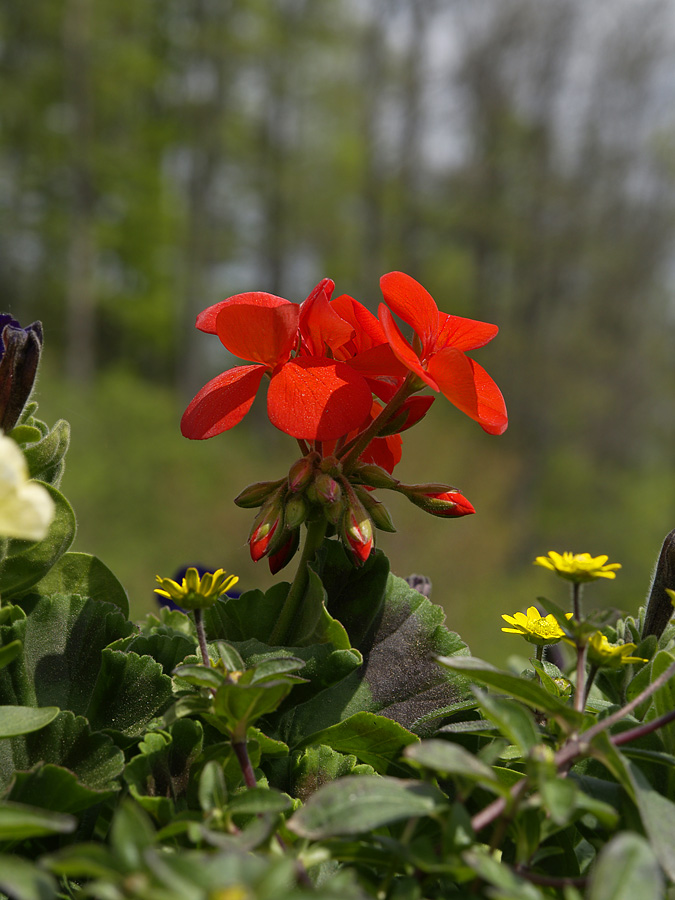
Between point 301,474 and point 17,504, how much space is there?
239 mm

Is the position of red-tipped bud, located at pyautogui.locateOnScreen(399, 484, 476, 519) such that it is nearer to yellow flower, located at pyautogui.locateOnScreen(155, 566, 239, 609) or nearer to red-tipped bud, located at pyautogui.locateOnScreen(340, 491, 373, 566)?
red-tipped bud, located at pyautogui.locateOnScreen(340, 491, 373, 566)

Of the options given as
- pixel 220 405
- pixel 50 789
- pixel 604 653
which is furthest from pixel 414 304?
pixel 50 789

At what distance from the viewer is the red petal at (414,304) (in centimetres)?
53

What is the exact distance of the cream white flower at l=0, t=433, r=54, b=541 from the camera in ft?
0.98

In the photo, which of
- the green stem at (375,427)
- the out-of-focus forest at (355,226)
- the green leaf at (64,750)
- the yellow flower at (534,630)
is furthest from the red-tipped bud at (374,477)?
the out-of-focus forest at (355,226)

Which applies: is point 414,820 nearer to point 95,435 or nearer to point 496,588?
point 496,588

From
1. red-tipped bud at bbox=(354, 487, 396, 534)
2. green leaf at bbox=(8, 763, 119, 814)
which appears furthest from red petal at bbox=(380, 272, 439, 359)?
green leaf at bbox=(8, 763, 119, 814)

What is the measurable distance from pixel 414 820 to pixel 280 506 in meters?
0.24

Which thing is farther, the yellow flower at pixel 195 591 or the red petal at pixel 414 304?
the red petal at pixel 414 304

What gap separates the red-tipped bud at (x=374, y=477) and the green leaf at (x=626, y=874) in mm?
276

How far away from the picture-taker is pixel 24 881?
0.81 ft

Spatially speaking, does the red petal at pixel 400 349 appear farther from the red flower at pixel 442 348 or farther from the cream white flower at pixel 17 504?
the cream white flower at pixel 17 504

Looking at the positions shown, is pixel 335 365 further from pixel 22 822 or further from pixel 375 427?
pixel 22 822

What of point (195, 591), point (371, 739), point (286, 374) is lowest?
point (371, 739)
